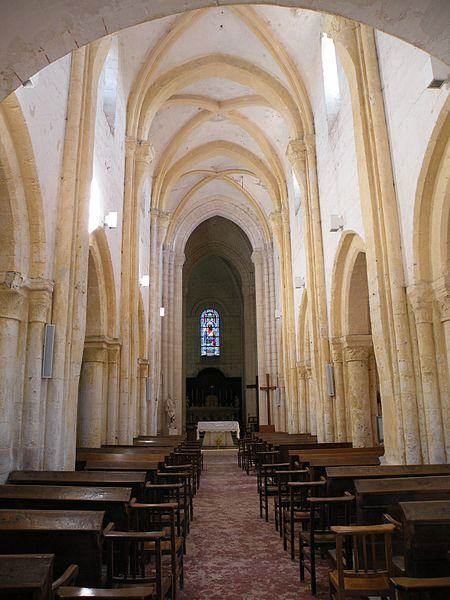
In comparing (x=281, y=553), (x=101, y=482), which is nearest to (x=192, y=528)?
(x=281, y=553)

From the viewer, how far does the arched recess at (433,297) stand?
7.72 meters

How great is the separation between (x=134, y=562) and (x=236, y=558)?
2.05 m

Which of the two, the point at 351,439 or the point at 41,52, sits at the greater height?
the point at 41,52

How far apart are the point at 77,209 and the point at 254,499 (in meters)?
6.54

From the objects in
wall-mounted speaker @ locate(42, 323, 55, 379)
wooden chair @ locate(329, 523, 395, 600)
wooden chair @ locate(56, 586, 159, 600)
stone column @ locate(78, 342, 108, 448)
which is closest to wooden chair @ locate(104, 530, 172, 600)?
wooden chair @ locate(56, 586, 159, 600)

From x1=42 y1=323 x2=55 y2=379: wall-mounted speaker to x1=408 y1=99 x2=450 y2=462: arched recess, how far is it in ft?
18.4

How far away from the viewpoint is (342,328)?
1319 centimetres

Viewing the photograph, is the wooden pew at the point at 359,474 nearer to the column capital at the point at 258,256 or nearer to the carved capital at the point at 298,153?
the carved capital at the point at 298,153

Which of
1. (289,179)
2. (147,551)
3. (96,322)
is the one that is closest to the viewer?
(147,551)

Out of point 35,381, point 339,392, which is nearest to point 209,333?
point 339,392

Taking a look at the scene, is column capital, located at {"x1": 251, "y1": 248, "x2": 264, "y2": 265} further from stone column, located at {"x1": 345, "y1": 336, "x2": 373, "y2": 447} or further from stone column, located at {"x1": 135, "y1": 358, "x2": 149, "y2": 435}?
stone column, located at {"x1": 345, "y1": 336, "x2": 373, "y2": 447}

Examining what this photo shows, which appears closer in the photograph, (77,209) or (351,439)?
(77,209)

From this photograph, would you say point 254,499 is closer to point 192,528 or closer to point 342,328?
point 192,528

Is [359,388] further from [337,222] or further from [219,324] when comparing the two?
[219,324]
